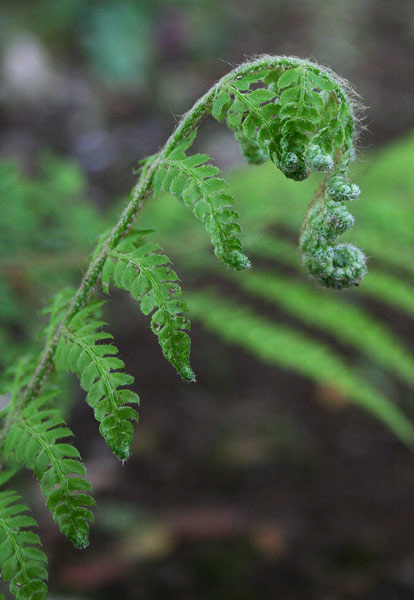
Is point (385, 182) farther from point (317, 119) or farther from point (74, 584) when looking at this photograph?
point (74, 584)

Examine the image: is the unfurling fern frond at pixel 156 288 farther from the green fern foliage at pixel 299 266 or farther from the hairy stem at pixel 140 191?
the green fern foliage at pixel 299 266

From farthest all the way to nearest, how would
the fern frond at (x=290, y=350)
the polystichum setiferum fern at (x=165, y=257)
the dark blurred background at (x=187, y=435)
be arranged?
1. the dark blurred background at (x=187, y=435)
2. the fern frond at (x=290, y=350)
3. the polystichum setiferum fern at (x=165, y=257)

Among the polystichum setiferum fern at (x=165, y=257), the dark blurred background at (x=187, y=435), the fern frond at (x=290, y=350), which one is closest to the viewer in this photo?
the polystichum setiferum fern at (x=165, y=257)

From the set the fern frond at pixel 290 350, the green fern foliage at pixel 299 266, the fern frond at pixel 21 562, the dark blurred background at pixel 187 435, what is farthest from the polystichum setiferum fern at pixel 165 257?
the fern frond at pixel 290 350

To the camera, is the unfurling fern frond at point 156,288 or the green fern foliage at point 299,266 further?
the green fern foliage at point 299,266

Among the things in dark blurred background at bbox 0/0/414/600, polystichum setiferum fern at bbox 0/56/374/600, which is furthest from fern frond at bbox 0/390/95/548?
dark blurred background at bbox 0/0/414/600

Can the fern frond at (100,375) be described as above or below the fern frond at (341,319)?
below

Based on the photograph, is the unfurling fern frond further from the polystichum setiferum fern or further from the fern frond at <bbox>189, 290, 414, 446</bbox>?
the fern frond at <bbox>189, 290, 414, 446</bbox>
